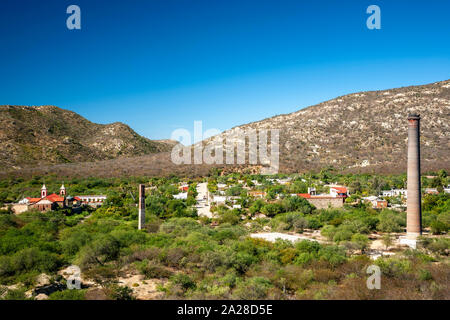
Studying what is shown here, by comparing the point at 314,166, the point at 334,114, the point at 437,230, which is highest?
the point at 334,114

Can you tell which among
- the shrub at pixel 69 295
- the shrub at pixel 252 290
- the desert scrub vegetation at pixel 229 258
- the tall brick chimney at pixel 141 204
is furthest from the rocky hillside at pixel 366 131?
the shrub at pixel 69 295

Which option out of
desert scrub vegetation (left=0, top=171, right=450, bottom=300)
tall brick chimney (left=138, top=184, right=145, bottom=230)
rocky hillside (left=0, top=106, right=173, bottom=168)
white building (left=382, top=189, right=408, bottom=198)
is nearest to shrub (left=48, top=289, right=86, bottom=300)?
desert scrub vegetation (left=0, top=171, right=450, bottom=300)

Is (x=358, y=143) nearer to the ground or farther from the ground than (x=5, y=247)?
farther from the ground

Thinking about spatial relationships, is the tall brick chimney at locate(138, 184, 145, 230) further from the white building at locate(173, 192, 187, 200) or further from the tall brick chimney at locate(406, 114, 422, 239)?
the tall brick chimney at locate(406, 114, 422, 239)

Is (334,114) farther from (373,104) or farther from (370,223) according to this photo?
(370,223)

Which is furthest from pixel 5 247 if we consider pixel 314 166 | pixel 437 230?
pixel 314 166

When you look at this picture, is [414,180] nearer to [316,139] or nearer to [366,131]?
[316,139]

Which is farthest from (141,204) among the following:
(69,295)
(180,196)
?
(180,196)
